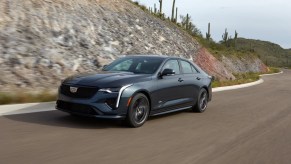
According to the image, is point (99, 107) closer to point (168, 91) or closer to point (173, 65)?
point (168, 91)

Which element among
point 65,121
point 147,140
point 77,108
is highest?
point 77,108

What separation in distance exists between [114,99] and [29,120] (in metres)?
1.98

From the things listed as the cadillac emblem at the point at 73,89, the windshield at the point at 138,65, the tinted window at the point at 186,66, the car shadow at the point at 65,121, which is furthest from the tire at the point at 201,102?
the cadillac emblem at the point at 73,89

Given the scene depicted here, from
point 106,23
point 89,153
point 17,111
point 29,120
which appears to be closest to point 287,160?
point 89,153

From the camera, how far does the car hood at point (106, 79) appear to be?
823cm

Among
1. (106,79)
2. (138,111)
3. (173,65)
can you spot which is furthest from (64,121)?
(173,65)

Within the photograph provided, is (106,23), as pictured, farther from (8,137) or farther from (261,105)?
(8,137)

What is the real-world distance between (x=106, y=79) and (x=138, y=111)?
97 centimetres

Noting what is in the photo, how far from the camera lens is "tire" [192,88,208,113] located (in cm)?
1133

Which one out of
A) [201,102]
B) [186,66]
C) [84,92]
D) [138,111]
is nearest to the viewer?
[84,92]

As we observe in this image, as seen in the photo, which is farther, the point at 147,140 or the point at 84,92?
the point at 84,92

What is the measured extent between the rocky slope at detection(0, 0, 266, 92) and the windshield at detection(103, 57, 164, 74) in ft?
15.8

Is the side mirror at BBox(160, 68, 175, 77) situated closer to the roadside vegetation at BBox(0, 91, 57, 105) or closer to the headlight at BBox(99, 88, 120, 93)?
the headlight at BBox(99, 88, 120, 93)

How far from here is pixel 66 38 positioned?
19.3 meters
